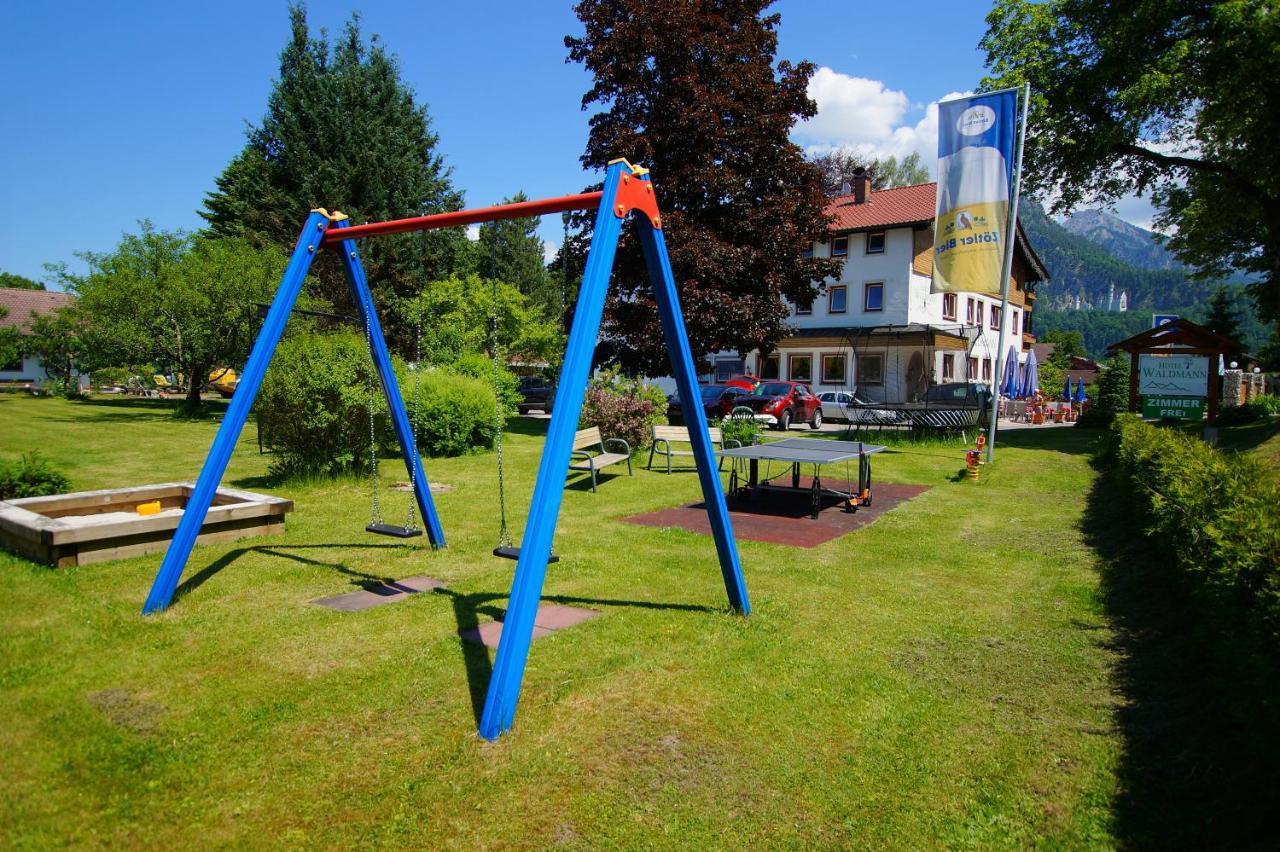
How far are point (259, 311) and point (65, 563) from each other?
1871 centimetres

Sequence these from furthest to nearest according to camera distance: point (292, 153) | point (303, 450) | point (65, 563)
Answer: point (292, 153) < point (303, 450) < point (65, 563)

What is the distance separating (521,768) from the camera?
10.9 feet

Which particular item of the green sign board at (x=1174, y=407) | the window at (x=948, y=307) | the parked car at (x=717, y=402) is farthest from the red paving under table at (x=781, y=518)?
the window at (x=948, y=307)

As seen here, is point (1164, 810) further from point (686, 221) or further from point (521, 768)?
point (686, 221)

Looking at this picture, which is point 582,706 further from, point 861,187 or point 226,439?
point 861,187

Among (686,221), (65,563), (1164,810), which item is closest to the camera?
(1164,810)

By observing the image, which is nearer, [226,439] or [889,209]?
[226,439]

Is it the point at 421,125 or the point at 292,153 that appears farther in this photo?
the point at 421,125

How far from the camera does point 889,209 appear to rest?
1522 inches

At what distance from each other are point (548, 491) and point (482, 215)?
2.31 meters

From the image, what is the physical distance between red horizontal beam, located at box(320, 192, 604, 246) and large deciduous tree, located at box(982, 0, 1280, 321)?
18800mm

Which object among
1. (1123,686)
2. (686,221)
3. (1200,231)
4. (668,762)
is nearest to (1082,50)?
(1200,231)

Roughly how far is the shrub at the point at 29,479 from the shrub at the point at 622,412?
828 cm

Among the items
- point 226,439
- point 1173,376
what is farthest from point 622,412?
point 1173,376
